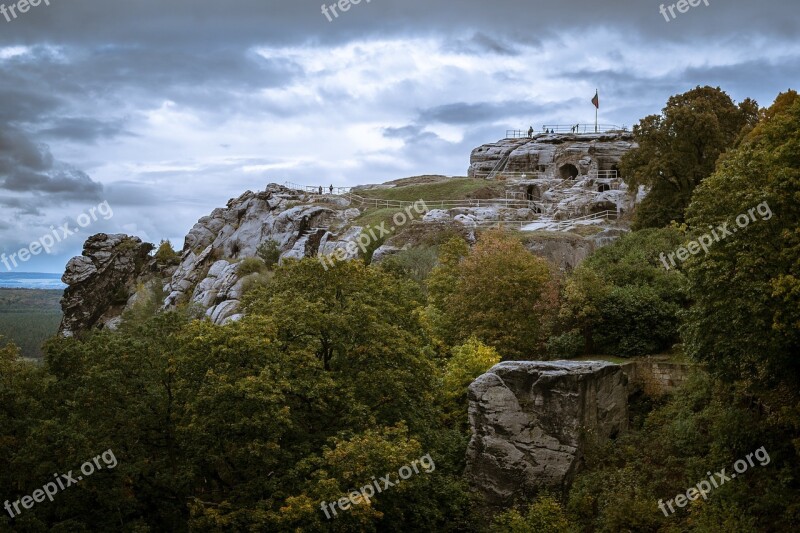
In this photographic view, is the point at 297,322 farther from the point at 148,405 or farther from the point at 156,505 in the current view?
the point at 156,505

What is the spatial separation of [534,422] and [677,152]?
1173 inches

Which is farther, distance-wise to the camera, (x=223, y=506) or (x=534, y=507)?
(x=534, y=507)

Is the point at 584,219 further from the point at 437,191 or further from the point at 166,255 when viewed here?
the point at 166,255

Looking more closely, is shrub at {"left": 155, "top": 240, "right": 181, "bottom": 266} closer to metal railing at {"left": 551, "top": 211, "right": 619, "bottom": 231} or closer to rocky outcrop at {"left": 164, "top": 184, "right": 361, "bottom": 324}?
rocky outcrop at {"left": 164, "top": 184, "right": 361, "bottom": 324}

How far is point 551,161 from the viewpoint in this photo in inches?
3570

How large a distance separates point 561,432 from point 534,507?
3734mm

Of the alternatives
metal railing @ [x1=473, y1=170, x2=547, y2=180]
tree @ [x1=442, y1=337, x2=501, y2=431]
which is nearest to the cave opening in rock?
metal railing @ [x1=473, y1=170, x2=547, y2=180]

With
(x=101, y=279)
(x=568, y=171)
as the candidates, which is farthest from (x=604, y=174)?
(x=101, y=279)

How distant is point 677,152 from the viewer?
2074 inches

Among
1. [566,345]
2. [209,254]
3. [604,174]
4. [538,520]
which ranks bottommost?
[538,520]

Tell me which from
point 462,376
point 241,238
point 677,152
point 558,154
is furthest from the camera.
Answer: point 558,154

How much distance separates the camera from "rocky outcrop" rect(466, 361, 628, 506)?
29.6 metres

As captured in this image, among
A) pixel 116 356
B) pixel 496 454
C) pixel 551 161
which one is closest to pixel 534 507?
pixel 496 454

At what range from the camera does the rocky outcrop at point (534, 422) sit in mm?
29625
